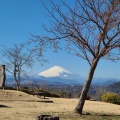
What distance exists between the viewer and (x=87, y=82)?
16859 millimetres

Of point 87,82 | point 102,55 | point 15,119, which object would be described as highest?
point 102,55

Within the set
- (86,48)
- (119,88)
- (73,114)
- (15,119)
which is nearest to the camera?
(15,119)

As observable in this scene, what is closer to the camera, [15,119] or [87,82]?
[15,119]

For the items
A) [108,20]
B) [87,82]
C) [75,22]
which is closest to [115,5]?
[108,20]

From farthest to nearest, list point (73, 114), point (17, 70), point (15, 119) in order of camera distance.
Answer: point (17, 70)
point (73, 114)
point (15, 119)

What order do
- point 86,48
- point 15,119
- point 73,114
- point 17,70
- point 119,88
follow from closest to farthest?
point 15,119, point 73,114, point 86,48, point 17,70, point 119,88

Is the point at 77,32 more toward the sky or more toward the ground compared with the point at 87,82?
more toward the sky

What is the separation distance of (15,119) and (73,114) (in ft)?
12.7

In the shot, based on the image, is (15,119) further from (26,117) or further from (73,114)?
(73,114)

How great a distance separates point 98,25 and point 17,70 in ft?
101

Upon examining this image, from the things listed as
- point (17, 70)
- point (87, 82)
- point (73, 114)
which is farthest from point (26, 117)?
point (17, 70)

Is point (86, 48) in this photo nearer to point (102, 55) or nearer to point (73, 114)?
point (102, 55)

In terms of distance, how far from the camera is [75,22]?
17000 millimetres

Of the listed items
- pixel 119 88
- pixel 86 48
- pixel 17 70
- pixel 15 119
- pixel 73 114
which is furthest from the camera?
pixel 119 88
